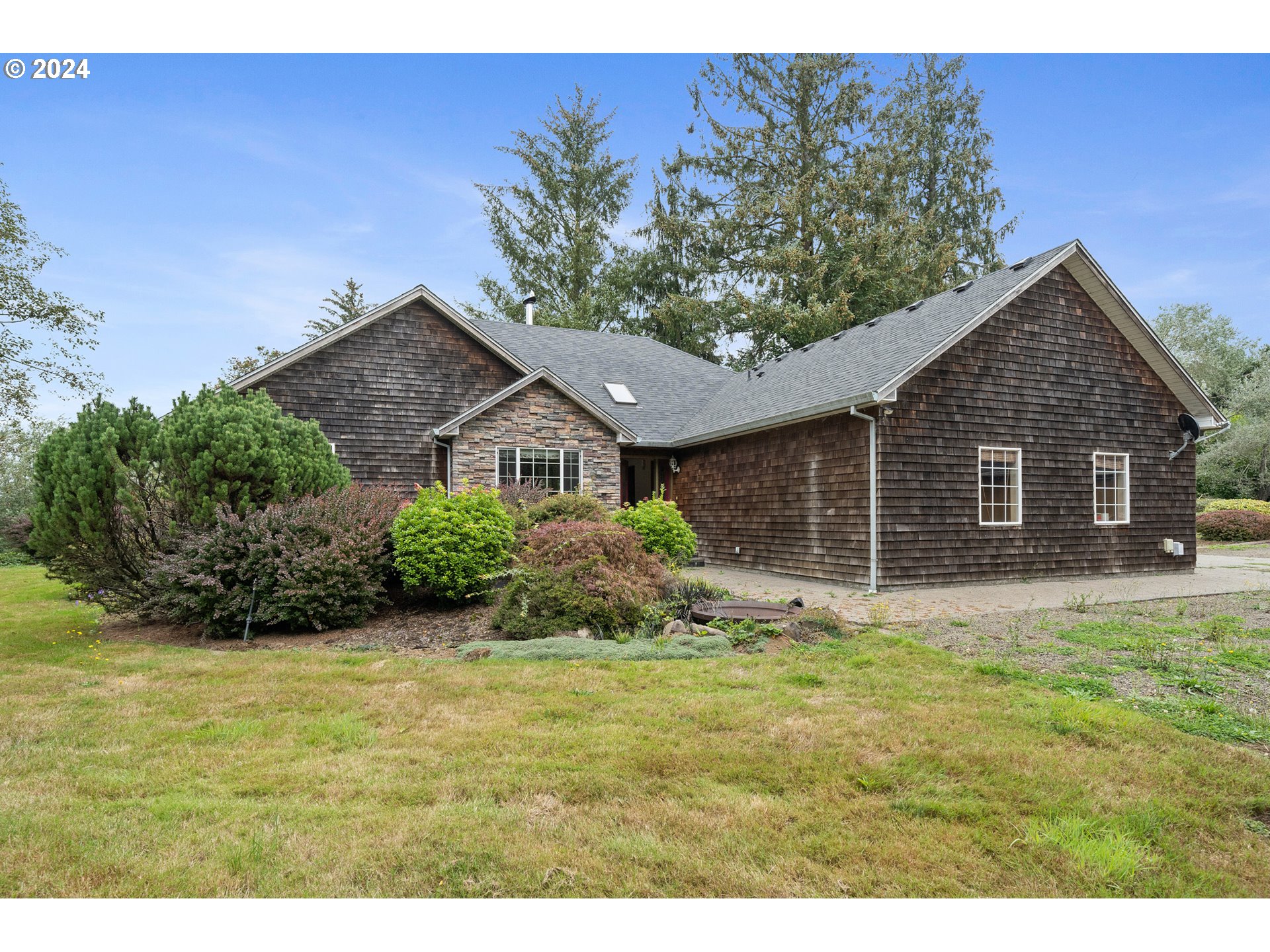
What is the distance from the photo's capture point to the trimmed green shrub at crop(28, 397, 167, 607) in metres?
7.72

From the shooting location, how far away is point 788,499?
13.3 metres

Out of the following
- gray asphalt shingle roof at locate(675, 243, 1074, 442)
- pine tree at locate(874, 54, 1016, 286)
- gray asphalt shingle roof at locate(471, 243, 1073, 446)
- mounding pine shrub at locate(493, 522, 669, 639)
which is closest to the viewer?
mounding pine shrub at locate(493, 522, 669, 639)

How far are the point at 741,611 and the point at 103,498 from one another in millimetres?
7212

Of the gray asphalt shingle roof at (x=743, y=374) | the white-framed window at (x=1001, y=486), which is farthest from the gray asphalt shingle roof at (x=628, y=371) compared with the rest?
the white-framed window at (x=1001, y=486)

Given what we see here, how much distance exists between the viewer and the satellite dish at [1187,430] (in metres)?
13.7

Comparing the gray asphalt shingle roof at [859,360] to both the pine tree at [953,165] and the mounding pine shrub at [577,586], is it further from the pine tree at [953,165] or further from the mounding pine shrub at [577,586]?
the pine tree at [953,165]

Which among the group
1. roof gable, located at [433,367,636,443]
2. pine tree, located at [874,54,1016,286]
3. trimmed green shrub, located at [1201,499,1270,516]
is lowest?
trimmed green shrub, located at [1201,499,1270,516]

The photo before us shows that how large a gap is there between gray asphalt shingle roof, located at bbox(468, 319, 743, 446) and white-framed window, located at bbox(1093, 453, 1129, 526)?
870 cm

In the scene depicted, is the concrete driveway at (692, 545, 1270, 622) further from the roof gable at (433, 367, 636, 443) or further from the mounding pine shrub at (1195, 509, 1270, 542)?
the mounding pine shrub at (1195, 509, 1270, 542)

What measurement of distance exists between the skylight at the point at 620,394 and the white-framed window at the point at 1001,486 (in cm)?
862

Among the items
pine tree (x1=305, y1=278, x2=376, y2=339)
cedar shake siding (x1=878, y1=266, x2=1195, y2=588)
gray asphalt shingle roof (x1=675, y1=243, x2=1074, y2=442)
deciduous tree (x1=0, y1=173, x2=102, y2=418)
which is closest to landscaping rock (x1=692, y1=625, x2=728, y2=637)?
cedar shake siding (x1=878, y1=266, x2=1195, y2=588)

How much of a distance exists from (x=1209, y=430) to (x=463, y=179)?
27685 mm

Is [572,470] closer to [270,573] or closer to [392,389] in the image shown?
[392,389]

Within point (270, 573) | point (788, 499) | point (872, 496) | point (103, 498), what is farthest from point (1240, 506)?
point (103, 498)
